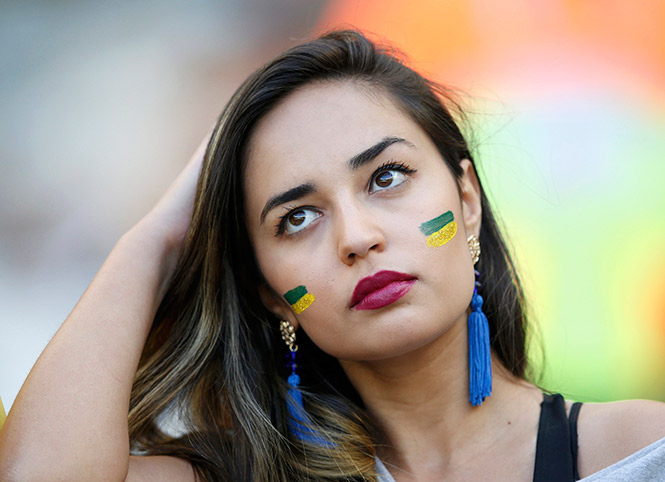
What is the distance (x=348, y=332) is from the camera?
212cm

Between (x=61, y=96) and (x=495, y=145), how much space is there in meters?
2.86

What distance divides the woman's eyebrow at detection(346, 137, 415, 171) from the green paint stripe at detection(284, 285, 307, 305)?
1.37ft

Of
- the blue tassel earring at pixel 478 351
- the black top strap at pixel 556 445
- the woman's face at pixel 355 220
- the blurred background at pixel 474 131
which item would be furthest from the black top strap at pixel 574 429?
the blurred background at pixel 474 131

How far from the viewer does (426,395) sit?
2348mm

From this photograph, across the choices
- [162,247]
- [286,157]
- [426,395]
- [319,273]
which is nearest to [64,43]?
[162,247]

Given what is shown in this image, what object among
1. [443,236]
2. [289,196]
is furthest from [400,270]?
[289,196]

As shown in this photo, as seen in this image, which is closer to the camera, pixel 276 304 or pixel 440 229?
pixel 440 229

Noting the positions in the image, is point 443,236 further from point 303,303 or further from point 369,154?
point 303,303

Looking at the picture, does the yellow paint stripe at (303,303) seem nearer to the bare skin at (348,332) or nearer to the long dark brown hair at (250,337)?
the bare skin at (348,332)

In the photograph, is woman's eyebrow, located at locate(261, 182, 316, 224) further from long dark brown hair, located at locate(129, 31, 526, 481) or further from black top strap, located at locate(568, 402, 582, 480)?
black top strap, located at locate(568, 402, 582, 480)

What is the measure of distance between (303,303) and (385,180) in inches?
18.7

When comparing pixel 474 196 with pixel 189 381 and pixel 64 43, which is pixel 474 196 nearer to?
pixel 189 381

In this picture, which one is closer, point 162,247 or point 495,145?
point 162,247

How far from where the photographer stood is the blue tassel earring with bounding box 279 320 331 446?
94.1 inches
